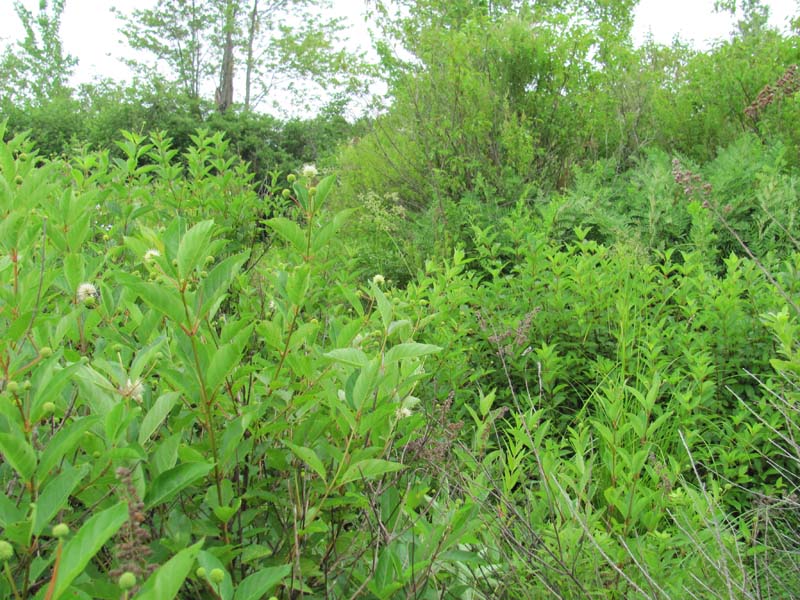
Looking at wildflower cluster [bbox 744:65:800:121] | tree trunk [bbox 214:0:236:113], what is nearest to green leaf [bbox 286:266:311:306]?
wildflower cluster [bbox 744:65:800:121]

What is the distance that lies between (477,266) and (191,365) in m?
4.29

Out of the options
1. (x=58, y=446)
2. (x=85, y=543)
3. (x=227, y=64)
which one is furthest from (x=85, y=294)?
(x=227, y=64)

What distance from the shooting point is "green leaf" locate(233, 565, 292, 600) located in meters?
0.80

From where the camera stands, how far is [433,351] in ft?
3.62

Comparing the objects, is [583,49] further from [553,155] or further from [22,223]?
[22,223]

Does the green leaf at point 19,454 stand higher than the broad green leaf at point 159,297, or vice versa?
the broad green leaf at point 159,297

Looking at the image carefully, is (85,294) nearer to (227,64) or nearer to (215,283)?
Result: (215,283)

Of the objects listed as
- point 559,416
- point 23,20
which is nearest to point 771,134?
point 559,416

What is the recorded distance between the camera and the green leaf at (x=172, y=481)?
89 centimetres

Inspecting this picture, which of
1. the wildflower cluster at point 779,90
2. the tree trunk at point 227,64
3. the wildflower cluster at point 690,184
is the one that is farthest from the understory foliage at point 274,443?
the tree trunk at point 227,64

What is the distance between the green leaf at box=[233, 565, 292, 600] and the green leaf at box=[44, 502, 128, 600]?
23 cm

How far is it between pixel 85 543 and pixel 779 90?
6.42 m

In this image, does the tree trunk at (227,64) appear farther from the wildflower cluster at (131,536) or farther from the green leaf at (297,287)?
the wildflower cluster at (131,536)

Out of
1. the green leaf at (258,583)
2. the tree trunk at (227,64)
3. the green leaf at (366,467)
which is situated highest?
the tree trunk at (227,64)
